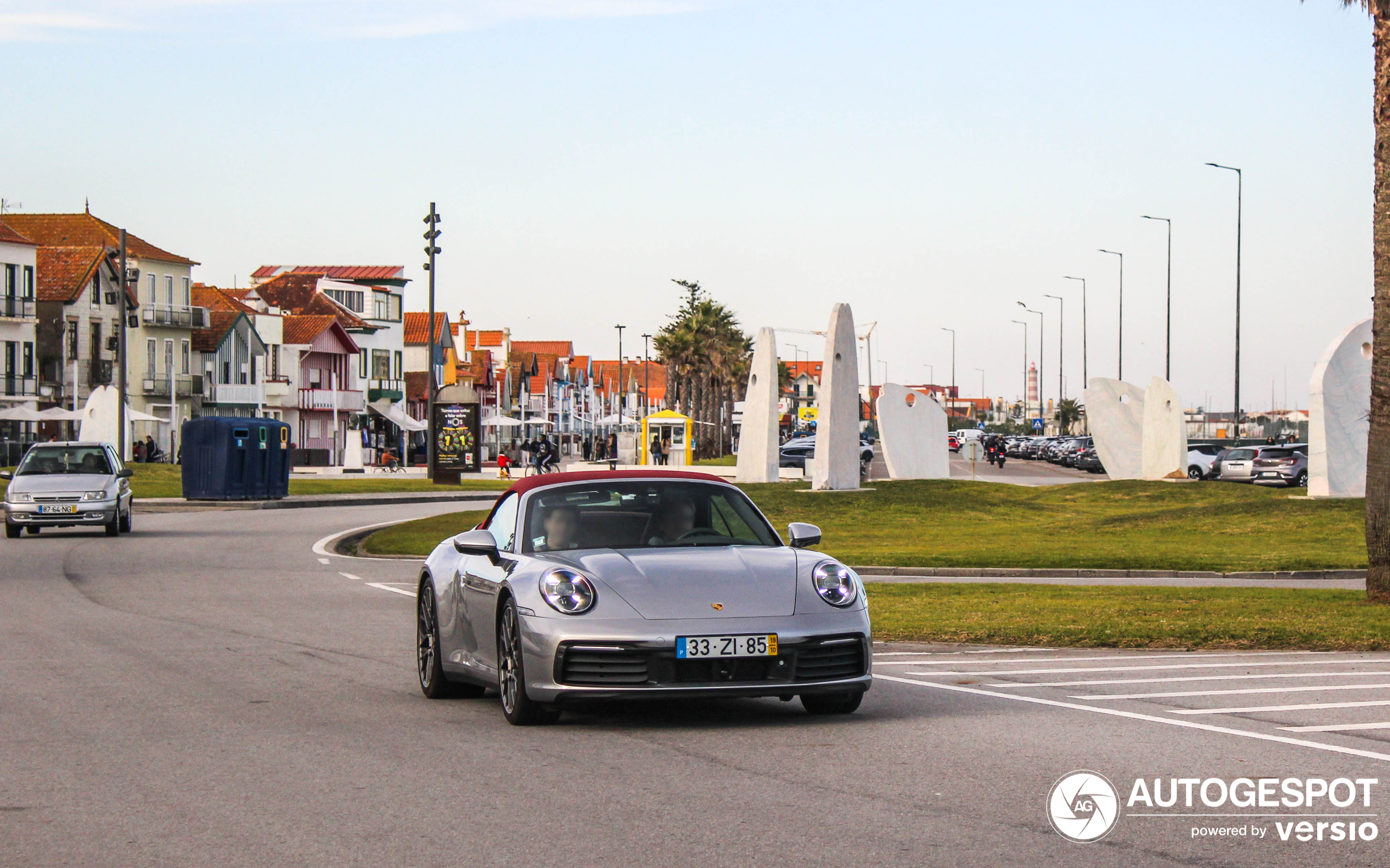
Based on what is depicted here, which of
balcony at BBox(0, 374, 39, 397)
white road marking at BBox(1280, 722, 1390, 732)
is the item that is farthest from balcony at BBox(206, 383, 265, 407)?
white road marking at BBox(1280, 722, 1390, 732)

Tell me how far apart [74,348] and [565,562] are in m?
75.0

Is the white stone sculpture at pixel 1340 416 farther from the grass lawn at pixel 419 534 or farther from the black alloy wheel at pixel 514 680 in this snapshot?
the black alloy wheel at pixel 514 680

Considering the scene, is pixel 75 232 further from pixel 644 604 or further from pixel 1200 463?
pixel 644 604

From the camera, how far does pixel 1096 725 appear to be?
29.2ft

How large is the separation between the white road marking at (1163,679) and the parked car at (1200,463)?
178 ft

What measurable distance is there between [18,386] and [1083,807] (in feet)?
243

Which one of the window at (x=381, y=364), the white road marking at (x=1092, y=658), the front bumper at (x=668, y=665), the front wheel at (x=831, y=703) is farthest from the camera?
the window at (x=381, y=364)

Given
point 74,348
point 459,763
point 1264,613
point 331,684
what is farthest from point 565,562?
point 74,348

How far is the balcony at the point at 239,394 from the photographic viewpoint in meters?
93.0

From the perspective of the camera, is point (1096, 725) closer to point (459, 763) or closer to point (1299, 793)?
point (1299, 793)

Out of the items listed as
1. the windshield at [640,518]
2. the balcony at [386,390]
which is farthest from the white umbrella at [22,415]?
the windshield at [640,518]

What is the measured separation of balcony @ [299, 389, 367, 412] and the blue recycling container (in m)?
54.5

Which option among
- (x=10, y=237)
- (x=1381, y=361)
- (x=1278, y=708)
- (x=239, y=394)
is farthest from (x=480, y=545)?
(x=239, y=394)

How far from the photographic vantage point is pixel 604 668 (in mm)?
8609
